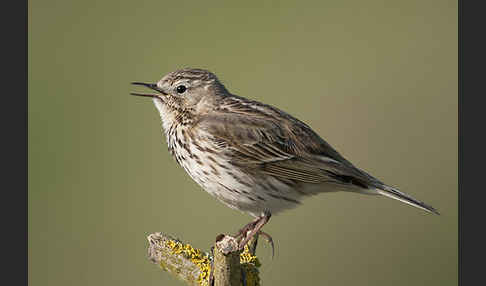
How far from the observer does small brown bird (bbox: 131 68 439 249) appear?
289 inches

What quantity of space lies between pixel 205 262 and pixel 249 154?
138 cm

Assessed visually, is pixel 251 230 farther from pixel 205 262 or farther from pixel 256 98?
pixel 256 98

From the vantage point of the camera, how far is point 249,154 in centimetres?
741

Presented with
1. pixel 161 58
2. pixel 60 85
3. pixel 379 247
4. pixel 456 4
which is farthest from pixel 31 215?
pixel 456 4

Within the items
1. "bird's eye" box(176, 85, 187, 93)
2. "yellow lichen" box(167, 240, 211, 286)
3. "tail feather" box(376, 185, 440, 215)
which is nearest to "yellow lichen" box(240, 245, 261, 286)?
"yellow lichen" box(167, 240, 211, 286)

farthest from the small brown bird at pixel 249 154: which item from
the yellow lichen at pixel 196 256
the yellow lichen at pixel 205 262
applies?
the yellow lichen at pixel 196 256

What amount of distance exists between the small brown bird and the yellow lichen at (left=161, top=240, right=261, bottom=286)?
1.56 ft

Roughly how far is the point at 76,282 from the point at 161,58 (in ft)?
21.8

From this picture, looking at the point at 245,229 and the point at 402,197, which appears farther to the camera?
the point at 402,197

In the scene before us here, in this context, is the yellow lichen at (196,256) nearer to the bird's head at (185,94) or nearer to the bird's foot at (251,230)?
the bird's foot at (251,230)

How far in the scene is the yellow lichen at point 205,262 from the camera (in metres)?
6.30

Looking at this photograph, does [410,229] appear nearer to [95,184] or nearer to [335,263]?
[335,263]

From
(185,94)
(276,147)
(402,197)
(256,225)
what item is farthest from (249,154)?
(402,197)

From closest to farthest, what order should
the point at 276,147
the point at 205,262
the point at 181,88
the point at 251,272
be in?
the point at 251,272
the point at 205,262
the point at 276,147
the point at 181,88
